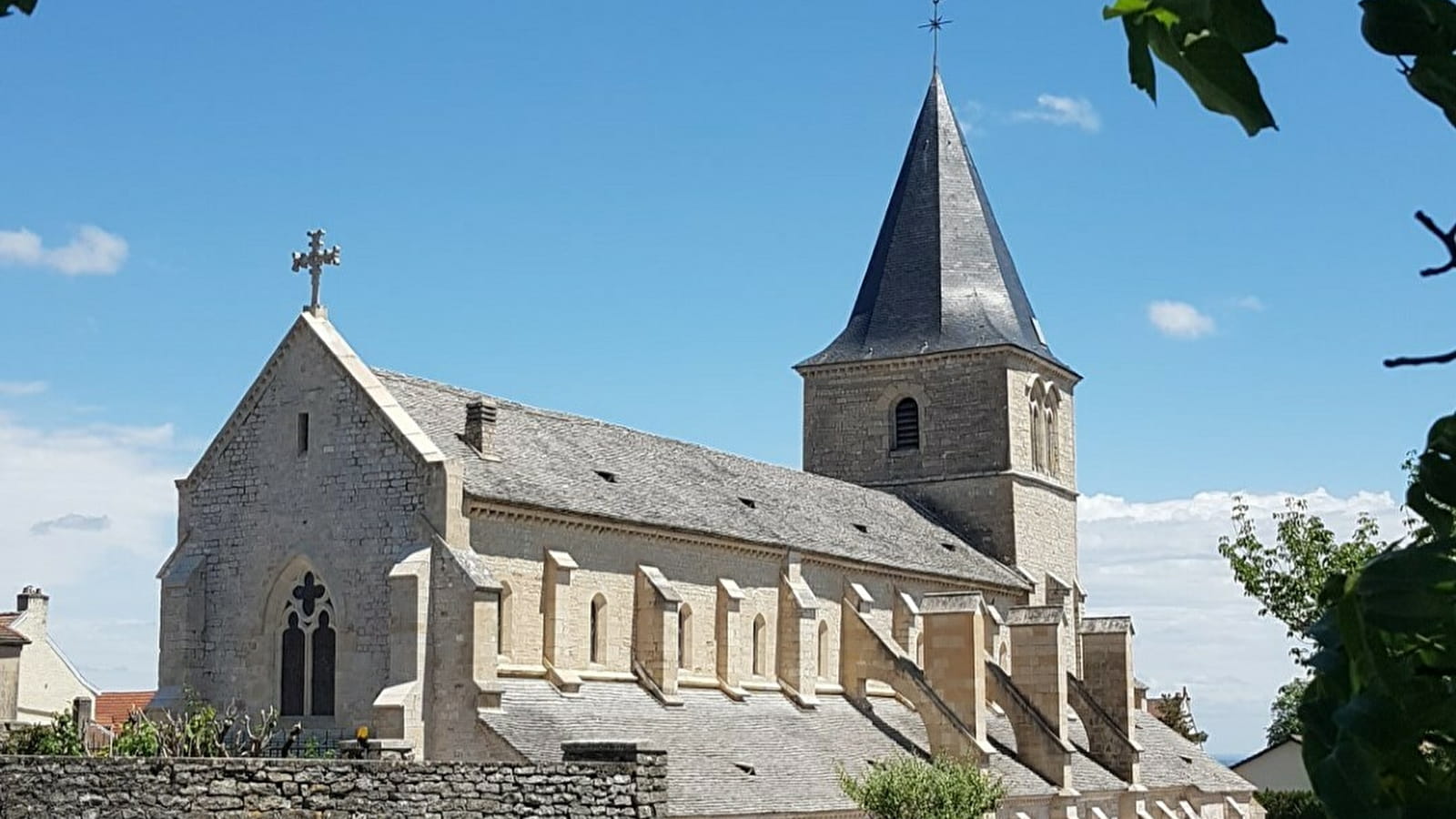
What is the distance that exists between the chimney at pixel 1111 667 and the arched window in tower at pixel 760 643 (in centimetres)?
1189

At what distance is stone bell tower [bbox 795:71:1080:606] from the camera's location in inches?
1975

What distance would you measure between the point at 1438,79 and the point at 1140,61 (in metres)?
0.35

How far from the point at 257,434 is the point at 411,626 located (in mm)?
5605

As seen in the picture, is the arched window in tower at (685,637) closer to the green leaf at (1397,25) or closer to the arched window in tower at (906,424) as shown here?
the arched window in tower at (906,424)

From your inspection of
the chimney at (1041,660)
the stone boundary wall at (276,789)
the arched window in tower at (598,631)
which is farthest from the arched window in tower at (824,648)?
the stone boundary wall at (276,789)

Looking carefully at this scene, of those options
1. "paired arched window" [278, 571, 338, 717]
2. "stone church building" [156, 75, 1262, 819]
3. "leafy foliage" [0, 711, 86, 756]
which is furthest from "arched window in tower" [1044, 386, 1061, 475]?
"leafy foliage" [0, 711, 86, 756]

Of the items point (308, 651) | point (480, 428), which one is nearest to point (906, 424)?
point (480, 428)

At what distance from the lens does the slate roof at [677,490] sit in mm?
32219

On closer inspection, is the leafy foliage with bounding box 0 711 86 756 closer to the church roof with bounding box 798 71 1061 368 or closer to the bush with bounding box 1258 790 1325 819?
the church roof with bounding box 798 71 1061 368

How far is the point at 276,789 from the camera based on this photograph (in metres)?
17.2

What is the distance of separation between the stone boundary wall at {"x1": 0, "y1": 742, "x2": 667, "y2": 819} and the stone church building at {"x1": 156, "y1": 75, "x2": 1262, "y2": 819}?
8.29m

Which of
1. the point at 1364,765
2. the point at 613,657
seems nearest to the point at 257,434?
the point at 613,657

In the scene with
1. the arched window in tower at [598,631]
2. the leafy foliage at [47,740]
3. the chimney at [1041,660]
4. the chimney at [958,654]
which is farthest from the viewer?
the chimney at [1041,660]

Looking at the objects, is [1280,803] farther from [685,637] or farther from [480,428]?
[480,428]
